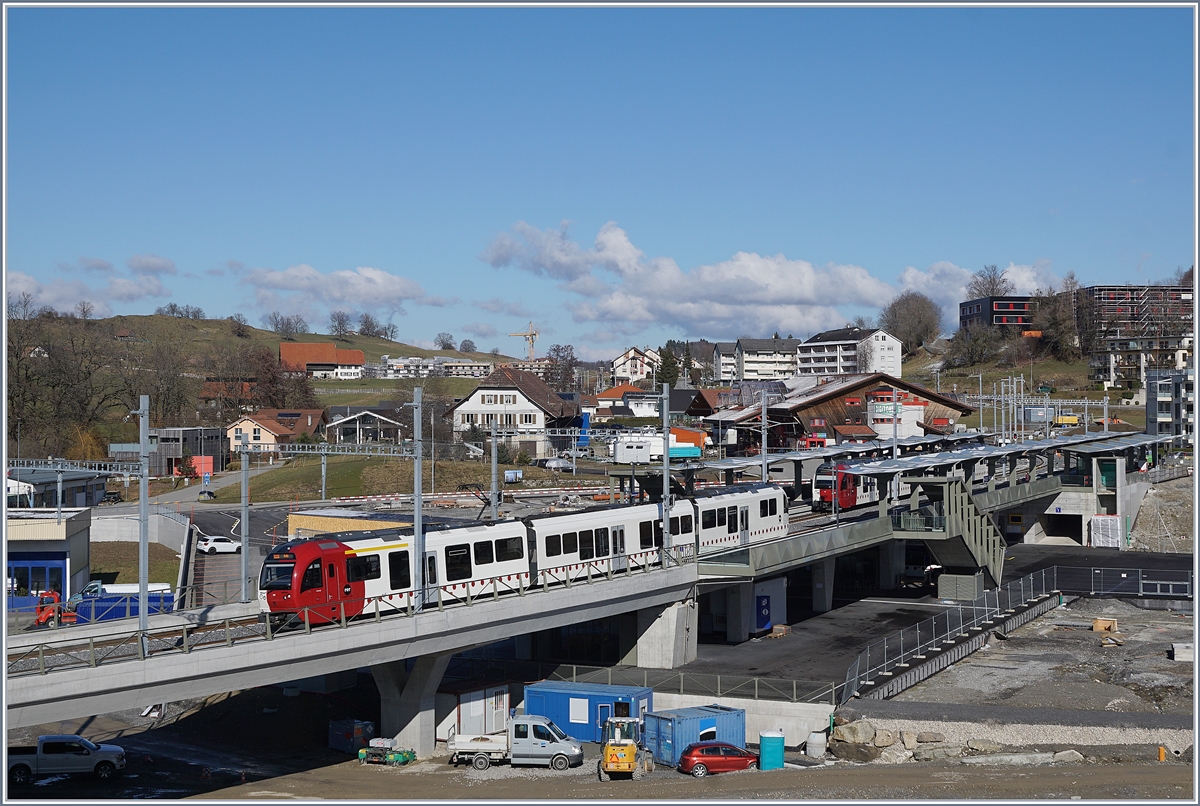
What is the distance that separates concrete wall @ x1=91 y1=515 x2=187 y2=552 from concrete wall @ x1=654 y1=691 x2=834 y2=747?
4219 centimetres

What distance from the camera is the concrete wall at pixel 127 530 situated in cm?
6506

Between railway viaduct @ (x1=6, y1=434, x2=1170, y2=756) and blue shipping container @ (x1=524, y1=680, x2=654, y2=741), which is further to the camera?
blue shipping container @ (x1=524, y1=680, x2=654, y2=741)

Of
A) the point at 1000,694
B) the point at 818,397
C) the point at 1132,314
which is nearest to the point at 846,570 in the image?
the point at 1000,694

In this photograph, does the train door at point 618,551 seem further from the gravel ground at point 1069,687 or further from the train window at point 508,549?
the gravel ground at point 1069,687

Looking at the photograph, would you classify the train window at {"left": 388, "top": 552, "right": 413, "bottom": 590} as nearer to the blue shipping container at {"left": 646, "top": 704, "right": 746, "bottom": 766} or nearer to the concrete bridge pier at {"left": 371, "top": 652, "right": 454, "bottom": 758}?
the concrete bridge pier at {"left": 371, "top": 652, "right": 454, "bottom": 758}

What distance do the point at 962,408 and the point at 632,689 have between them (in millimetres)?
95198

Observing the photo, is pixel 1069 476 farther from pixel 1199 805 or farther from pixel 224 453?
pixel 224 453

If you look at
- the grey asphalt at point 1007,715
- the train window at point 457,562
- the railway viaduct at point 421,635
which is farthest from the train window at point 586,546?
the grey asphalt at point 1007,715

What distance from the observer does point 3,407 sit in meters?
31.7

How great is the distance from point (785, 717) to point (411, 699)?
10.9 metres

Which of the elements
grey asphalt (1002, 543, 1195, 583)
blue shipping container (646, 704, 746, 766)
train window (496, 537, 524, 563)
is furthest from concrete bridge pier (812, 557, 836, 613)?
train window (496, 537, 524, 563)

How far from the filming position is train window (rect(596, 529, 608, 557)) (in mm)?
37406

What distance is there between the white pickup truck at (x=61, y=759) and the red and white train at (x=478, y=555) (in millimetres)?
5892

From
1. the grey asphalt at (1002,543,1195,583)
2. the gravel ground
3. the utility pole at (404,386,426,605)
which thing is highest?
the utility pole at (404,386,426,605)
